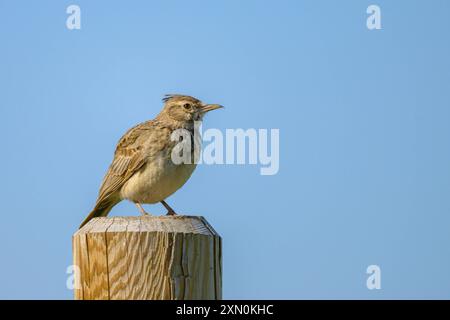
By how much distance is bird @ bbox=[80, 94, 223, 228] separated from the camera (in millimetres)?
9180

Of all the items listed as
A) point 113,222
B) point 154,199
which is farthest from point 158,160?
point 113,222

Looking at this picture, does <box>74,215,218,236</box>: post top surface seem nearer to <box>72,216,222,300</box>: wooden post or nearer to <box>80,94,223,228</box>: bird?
<box>72,216,222,300</box>: wooden post

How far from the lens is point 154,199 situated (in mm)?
9305

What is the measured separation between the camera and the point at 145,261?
480 centimetres

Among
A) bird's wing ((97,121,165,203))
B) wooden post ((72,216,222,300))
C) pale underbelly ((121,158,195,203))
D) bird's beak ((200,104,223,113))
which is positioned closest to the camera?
wooden post ((72,216,222,300))

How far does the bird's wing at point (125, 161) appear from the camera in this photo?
9398 millimetres

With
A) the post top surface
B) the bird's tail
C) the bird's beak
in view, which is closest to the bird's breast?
the bird's tail

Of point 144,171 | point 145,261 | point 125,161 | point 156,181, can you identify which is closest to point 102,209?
point 125,161

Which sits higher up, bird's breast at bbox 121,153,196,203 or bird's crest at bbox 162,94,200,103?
bird's crest at bbox 162,94,200,103

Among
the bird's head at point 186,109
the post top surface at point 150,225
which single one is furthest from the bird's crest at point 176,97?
the post top surface at point 150,225
